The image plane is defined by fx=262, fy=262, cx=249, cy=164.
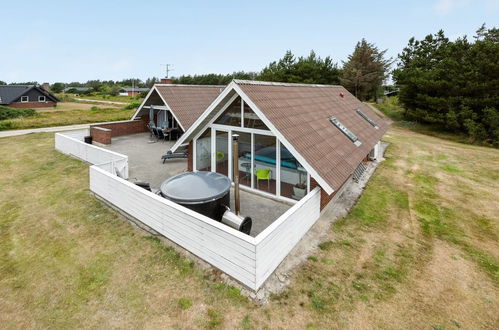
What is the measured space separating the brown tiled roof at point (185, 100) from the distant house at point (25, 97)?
40.1 metres

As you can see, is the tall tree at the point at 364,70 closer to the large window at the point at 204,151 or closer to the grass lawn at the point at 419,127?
the grass lawn at the point at 419,127

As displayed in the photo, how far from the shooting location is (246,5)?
74.5ft

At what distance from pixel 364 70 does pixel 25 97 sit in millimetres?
57174

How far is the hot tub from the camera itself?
663 cm

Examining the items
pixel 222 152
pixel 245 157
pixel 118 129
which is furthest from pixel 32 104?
pixel 245 157

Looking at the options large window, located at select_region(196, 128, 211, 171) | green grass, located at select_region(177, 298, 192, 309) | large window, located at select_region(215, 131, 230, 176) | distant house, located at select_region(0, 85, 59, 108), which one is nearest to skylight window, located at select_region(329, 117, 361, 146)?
large window, located at select_region(215, 131, 230, 176)

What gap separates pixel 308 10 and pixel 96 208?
21435mm

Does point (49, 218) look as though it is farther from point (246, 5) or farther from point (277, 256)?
point (246, 5)

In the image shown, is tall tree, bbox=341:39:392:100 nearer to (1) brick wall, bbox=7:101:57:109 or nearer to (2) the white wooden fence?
(2) the white wooden fence

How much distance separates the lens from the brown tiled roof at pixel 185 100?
1627cm

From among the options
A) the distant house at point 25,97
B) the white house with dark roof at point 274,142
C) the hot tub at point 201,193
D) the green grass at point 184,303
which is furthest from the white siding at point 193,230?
the distant house at point 25,97

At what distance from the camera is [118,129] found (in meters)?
18.9

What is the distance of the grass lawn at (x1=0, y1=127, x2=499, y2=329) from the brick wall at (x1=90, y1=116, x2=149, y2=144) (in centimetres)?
719

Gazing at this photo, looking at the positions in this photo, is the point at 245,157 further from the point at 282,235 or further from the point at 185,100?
the point at 185,100
